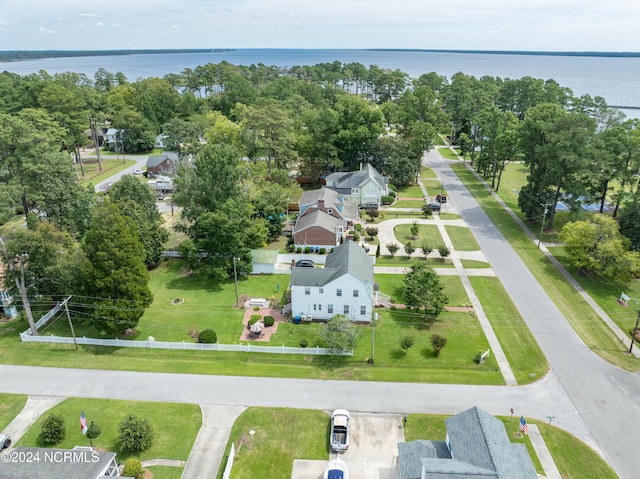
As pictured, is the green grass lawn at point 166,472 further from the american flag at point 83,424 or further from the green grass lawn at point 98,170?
the green grass lawn at point 98,170

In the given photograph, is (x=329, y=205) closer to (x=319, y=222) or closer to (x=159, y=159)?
(x=319, y=222)

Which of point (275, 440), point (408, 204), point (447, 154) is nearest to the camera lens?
point (275, 440)

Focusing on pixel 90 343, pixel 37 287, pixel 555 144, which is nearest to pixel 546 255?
pixel 555 144

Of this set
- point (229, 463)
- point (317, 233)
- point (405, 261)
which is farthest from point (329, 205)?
point (229, 463)

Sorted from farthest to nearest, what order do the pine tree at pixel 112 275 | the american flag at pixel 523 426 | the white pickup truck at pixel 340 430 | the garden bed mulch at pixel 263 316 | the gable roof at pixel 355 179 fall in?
the gable roof at pixel 355 179
the garden bed mulch at pixel 263 316
the pine tree at pixel 112 275
the american flag at pixel 523 426
the white pickup truck at pixel 340 430

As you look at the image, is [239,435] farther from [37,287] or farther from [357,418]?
[37,287]

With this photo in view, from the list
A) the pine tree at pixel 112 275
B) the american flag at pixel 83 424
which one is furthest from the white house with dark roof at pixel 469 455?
the pine tree at pixel 112 275

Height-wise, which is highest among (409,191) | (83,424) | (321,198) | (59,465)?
(321,198)
